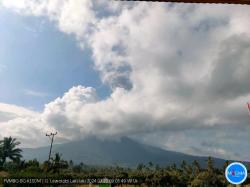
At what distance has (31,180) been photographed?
46.2 meters

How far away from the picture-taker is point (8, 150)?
3172 inches

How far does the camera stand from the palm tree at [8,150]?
259ft

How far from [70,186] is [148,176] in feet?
64.3

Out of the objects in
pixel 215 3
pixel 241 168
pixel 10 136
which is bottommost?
pixel 241 168

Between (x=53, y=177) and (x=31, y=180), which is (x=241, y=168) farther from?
(x=53, y=177)

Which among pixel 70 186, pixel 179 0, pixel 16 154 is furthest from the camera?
pixel 16 154

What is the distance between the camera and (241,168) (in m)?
4.32

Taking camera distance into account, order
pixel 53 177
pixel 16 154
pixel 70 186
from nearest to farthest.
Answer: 1. pixel 53 177
2. pixel 70 186
3. pixel 16 154

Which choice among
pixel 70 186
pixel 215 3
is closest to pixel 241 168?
pixel 215 3

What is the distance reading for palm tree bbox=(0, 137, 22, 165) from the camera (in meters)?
79.1

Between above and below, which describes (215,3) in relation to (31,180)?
below

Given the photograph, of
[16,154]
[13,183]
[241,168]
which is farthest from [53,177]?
[241,168]

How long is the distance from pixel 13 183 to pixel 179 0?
45951 mm

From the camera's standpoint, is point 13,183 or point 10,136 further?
point 10,136
